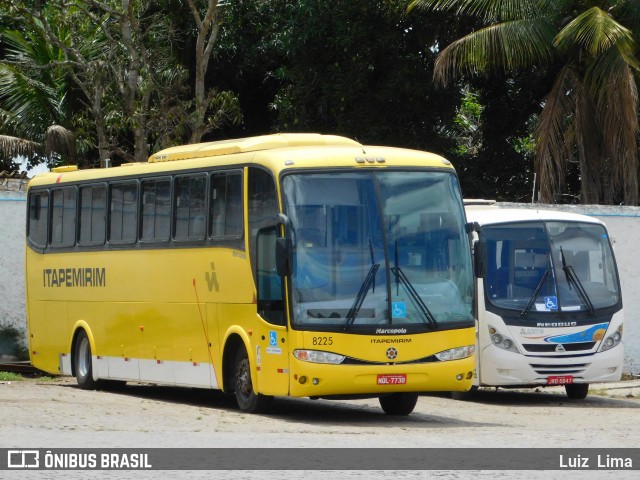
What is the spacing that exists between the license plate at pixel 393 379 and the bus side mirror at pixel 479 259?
176 centimetres

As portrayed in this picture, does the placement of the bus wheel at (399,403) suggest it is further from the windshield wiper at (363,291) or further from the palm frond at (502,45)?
the palm frond at (502,45)

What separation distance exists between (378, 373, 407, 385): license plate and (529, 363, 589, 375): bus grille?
374 centimetres

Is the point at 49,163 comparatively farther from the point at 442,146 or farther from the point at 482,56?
the point at 482,56

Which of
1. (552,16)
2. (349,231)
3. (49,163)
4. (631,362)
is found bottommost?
(631,362)

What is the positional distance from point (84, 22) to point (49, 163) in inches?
234

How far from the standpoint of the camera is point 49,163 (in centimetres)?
3406

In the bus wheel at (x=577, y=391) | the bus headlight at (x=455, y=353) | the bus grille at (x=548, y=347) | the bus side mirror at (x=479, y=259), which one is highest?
the bus side mirror at (x=479, y=259)

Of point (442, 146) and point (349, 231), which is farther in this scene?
point (442, 146)

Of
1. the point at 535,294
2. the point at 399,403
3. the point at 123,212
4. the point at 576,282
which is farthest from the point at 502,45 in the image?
the point at 399,403

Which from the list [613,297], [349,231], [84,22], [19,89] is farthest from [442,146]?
[349,231]

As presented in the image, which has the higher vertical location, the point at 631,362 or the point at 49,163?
the point at 49,163

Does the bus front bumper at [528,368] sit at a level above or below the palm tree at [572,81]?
below

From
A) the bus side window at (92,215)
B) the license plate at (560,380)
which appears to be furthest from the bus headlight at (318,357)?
the bus side window at (92,215)

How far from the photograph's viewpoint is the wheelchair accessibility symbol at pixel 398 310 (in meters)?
14.3
